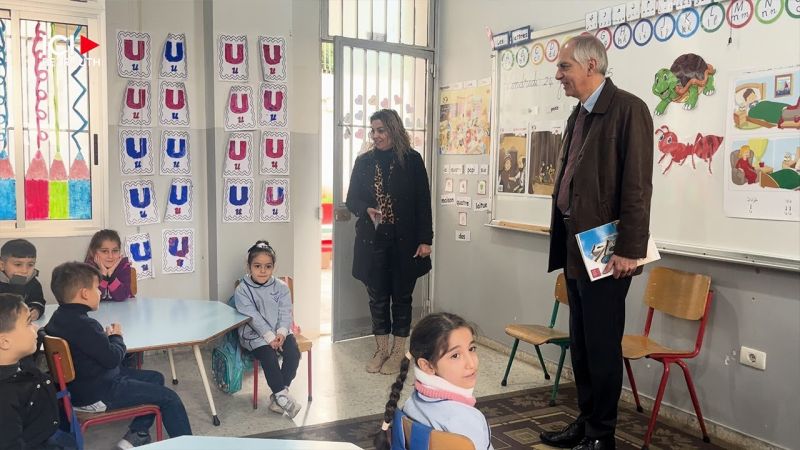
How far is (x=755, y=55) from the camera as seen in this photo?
2.84 m

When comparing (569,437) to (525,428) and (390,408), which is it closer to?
(525,428)

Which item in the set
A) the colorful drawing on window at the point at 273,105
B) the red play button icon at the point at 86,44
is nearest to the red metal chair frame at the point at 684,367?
the colorful drawing on window at the point at 273,105

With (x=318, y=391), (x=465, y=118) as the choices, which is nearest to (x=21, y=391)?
(x=318, y=391)

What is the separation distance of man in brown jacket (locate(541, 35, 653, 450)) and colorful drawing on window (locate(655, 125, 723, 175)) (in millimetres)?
609

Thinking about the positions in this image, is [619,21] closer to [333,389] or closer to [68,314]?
[333,389]

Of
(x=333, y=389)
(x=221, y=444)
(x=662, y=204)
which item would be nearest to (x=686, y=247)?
(x=662, y=204)

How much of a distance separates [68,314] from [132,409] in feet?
1.41

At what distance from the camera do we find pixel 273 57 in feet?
13.9

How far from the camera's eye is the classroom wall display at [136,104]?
4039mm

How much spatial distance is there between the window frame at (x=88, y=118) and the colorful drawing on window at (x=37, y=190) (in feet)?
0.14

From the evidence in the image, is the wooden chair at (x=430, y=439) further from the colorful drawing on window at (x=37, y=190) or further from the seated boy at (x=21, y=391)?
the colorful drawing on window at (x=37, y=190)

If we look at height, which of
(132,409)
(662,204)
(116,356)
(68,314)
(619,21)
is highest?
(619,21)

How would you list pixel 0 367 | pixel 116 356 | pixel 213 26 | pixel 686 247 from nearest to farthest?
pixel 0 367
pixel 116 356
pixel 686 247
pixel 213 26

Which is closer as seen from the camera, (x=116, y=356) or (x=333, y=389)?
(x=116, y=356)
